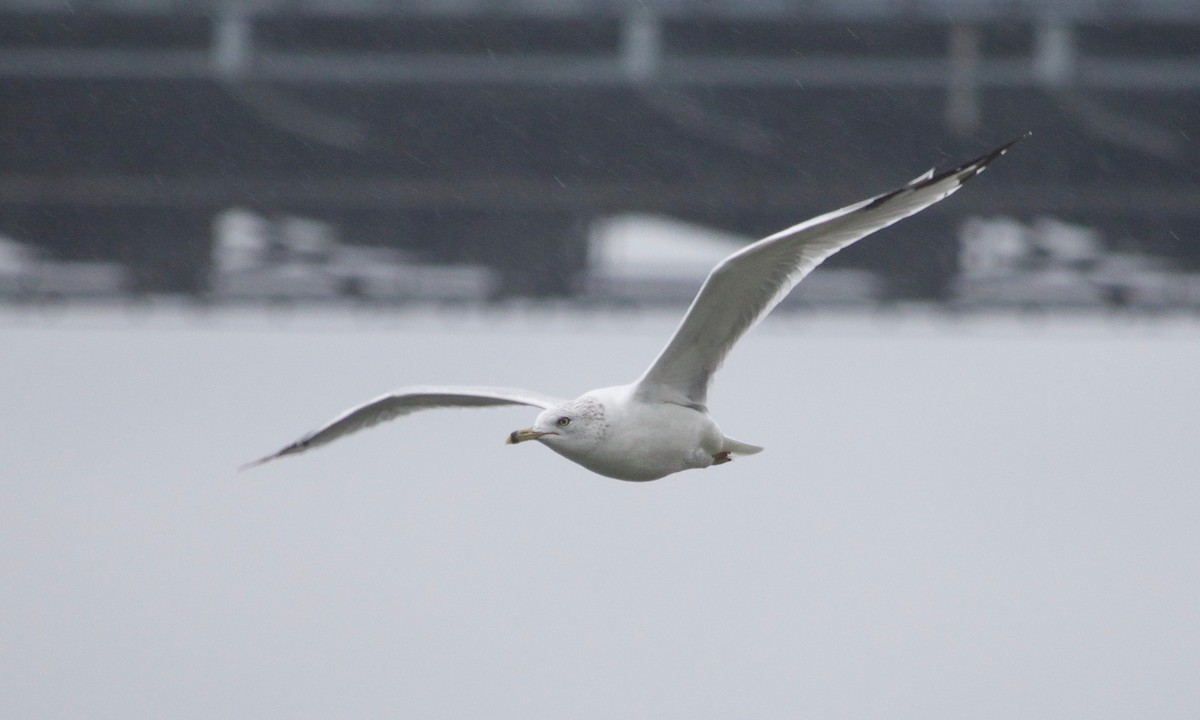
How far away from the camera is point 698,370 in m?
9.95

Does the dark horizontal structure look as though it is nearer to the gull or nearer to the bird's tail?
the bird's tail

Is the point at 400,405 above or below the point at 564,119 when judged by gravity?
below

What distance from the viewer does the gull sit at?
9172mm

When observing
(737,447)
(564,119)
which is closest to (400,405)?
(737,447)

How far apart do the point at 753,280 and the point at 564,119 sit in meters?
20.5

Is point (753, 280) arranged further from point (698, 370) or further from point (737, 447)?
point (737, 447)

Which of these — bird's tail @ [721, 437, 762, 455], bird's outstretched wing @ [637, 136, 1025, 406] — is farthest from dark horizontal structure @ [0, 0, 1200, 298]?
bird's outstretched wing @ [637, 136, 1025, 406]

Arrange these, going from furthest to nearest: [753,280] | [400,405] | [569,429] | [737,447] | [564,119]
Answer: [564,119] → [400,405] → [737,447] → [753,280] → [569,429]

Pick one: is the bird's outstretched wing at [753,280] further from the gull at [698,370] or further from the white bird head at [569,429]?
the white bird head at [569,429]

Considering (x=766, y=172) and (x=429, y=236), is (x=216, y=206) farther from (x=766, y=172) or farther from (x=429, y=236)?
(x=766, y=172)

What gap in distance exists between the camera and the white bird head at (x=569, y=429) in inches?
369

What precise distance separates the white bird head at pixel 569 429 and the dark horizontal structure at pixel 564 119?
529 inches

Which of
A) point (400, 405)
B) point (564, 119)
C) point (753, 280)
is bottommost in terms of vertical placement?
point (400, 405)

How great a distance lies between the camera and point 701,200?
29719 mm
